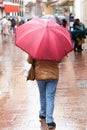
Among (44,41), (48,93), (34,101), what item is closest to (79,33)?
(34,101)

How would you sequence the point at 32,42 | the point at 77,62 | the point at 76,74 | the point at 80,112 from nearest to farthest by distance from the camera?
the point at 32,42
the point at 80,112
the point at 76,74
the point at 77,62

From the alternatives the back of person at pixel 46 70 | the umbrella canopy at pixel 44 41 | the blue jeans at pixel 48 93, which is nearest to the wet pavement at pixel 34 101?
the blue jeans at pixel 48 93

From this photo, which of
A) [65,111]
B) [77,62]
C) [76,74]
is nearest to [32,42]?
[65,111]

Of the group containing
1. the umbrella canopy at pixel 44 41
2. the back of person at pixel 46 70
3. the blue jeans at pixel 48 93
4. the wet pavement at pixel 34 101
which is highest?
the umbrella canopy at pixel 44 41

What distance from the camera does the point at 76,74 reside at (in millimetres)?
12602

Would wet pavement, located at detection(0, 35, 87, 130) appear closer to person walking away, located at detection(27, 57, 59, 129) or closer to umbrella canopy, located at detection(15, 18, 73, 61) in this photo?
person walking away, located at detection(27, 57, 59, 129)

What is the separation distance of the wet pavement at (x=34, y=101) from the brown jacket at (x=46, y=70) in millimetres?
808

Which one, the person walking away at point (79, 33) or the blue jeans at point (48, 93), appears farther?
the person walking away at point (79, 33)

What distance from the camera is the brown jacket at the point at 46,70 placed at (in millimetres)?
6414

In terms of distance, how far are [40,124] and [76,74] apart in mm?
5883

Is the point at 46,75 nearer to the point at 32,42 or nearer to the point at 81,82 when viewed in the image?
the point at 32,42

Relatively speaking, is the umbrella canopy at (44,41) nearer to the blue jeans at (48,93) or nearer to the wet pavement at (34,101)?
the blue jeans at (48,93)

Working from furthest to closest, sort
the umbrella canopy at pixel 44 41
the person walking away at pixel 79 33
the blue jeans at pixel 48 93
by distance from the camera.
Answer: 1. the person walking away at pixel 79 33
2. the blue jeans at pixel 48 93
3. the umbrella canopy at pixel 44 41

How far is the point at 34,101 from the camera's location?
8555 millimetres
